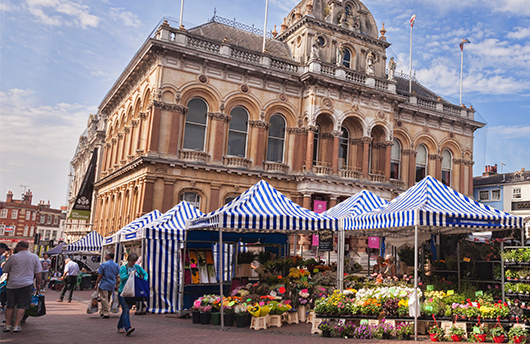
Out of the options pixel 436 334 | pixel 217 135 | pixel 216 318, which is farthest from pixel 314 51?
pixel 436 334

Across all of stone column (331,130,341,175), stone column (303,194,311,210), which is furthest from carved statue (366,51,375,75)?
stone column (303,194,311,210)

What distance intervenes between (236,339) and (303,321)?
3131 mm

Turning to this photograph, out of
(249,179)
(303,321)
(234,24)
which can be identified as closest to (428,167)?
(249,179)

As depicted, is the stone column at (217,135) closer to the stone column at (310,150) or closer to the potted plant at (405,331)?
the stone column at (310,150)

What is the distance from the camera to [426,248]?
643 inches

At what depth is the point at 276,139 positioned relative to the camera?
28.0m

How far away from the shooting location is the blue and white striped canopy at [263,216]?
38.6ft

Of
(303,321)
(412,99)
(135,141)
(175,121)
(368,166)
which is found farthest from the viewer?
(412,99)

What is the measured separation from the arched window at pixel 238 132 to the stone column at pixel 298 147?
272 centimetres

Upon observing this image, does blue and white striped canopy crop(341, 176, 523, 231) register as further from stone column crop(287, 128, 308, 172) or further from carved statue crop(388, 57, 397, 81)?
carved statue crop(388, 57, 397, 81)

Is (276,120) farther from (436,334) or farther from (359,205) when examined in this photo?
(436,334)

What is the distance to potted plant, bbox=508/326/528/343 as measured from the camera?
Result: 32.3 ft

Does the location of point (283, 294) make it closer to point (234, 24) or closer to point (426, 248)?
point (426, 248)

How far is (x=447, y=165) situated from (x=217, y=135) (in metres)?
17.5
